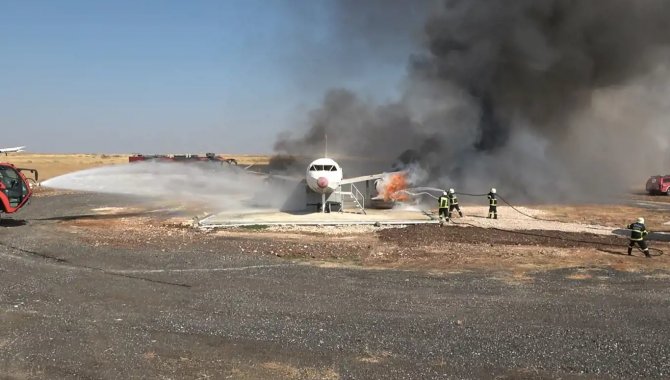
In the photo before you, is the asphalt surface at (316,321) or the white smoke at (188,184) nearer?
the asphalt surface at (316,321)

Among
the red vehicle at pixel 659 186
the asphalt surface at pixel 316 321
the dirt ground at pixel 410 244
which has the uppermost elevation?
the red vehicle at pixel 659 186

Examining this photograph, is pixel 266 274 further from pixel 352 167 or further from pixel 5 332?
pixel 352 167

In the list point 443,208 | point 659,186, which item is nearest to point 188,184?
point 443,208

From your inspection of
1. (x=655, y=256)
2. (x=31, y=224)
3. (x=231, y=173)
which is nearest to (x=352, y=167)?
(x=231, y=173)

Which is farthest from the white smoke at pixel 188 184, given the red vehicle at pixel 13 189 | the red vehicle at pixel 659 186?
the red vehicle at pixel 659 186

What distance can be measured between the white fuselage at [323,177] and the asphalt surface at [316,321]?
472 inches

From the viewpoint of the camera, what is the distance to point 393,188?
3634 cm

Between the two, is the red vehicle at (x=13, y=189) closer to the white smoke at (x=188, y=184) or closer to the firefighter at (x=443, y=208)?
the white smoke at (x=188, y=184)

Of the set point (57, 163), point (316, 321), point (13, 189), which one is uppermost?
point (57, 163)

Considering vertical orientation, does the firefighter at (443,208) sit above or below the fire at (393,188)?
below

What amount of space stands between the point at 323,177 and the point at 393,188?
9.32 metres

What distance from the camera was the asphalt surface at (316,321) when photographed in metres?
7.94

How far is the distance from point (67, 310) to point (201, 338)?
11.3 ft

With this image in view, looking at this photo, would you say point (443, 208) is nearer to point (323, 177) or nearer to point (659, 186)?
point (323, 177)
